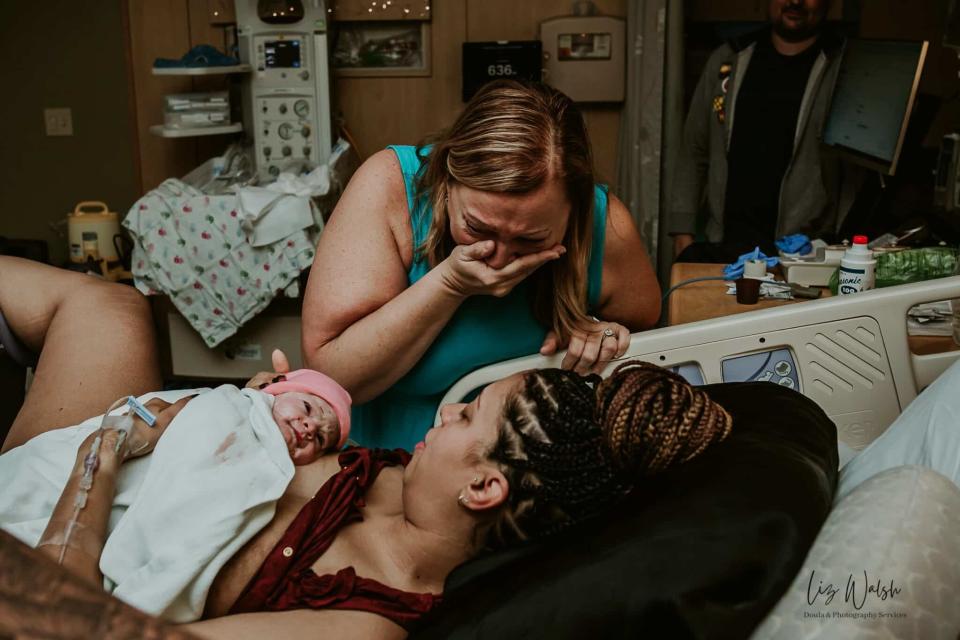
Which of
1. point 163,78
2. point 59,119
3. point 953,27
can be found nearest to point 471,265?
point 953,27

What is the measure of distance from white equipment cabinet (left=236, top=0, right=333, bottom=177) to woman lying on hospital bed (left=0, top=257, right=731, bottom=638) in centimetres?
269

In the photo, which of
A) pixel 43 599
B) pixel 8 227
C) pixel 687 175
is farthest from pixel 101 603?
pixel 8 227

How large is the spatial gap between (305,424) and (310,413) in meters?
0.03

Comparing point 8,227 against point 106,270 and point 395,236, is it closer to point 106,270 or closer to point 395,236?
point 106,270

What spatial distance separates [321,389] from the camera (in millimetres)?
1640

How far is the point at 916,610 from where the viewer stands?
998 mm

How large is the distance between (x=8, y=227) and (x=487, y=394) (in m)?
4.14

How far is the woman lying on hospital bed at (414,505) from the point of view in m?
1.21

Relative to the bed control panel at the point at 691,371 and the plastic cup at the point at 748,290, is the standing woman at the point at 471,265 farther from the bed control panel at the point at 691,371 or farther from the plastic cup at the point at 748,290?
the plastic cup at the point at 748,290

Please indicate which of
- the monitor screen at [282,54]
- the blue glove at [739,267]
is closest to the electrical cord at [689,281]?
the blue glove at [739,267]

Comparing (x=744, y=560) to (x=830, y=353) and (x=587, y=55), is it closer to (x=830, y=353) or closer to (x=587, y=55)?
(x=830, y=353)

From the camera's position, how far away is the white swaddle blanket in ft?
4.01

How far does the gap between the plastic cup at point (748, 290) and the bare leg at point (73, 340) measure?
4.40 ft
